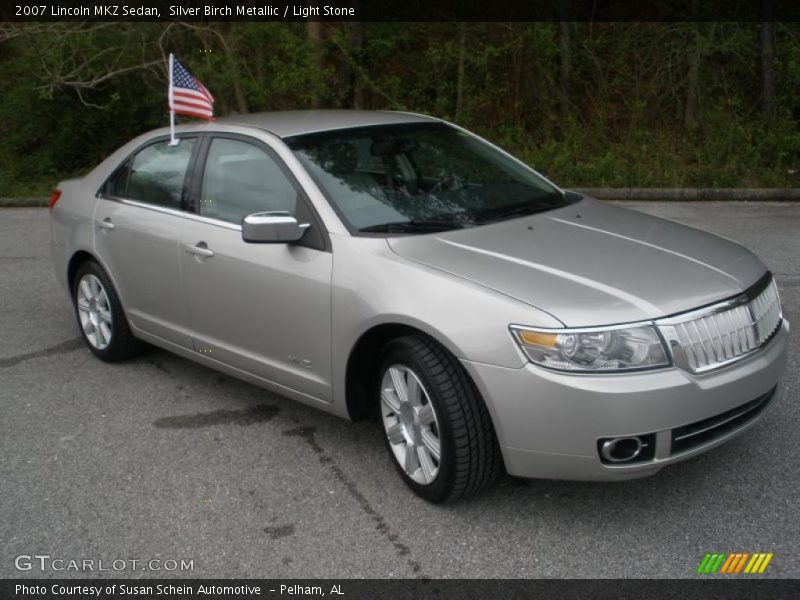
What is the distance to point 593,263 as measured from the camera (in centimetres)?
385

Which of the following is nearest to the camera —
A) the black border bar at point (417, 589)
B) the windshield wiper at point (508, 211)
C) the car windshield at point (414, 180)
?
the black border bar at point (417, 589)

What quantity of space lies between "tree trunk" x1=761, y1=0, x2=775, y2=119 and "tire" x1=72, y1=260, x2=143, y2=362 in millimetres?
11547

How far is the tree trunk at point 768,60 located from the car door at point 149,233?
11.4 meters

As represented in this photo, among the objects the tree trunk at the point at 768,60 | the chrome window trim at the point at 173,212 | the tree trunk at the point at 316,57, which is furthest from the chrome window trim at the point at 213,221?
the tree trunk at the point at 768,60

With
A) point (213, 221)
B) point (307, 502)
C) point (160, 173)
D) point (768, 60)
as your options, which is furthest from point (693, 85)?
point (307, 502)

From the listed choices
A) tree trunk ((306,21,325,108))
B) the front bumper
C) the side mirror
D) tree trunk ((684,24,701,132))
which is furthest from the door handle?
tree trunk ((684,24,701,132))

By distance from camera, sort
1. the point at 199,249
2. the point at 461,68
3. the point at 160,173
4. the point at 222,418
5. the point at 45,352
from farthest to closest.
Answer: the point at 461,68
the point at 45,352
the point at 160,173
the point at 222,418
the point at 199,249

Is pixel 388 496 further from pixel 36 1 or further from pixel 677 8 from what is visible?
pixel 36 1

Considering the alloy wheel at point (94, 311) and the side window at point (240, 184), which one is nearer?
the side window at point (240, 184)

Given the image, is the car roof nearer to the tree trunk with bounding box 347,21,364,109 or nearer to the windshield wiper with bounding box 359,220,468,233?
the windshield wiper with bounding box 359,220,468,233

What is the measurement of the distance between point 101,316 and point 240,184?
1706 millimetres

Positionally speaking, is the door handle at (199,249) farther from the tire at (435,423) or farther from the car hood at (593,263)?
the tire at (435,423)

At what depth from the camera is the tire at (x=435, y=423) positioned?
3.63 meters

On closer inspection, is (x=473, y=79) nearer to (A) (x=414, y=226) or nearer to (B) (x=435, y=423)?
(A) (x=414, y=226)
